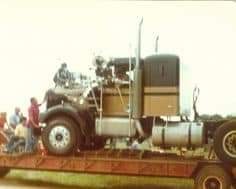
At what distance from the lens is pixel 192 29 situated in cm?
658

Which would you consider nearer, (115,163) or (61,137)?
(115,163)

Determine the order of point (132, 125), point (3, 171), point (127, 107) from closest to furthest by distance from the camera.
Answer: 1. point (132, 125)
2. point (127, 107)
3. point (3, 171)

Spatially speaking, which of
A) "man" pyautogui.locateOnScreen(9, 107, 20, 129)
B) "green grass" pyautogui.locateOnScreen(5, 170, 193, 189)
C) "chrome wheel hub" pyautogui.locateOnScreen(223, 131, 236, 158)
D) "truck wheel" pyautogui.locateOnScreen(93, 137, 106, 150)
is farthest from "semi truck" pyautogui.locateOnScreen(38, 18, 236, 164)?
"green grass" pyautogui.locateOnScreen(5, 170, 193, 189)

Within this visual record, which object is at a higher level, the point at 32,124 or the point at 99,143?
the point at 32,124

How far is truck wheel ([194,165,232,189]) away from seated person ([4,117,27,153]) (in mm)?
2456

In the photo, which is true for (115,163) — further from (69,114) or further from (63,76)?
(63,76)

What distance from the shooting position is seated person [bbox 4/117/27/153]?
23.1 feet

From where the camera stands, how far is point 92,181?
289 inches

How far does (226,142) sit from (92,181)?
2207 millimetres

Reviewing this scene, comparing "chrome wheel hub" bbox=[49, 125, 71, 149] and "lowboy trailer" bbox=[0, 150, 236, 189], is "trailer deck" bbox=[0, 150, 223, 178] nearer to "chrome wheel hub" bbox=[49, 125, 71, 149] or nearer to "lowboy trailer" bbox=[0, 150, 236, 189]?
"lowboy trailer" bbox=[0, 150, 236, 189]

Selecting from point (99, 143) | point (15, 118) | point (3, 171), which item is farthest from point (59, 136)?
point (3, 171)

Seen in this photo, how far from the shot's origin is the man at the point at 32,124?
22.8 ft

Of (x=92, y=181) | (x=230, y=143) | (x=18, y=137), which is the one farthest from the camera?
(x=92, y=181)

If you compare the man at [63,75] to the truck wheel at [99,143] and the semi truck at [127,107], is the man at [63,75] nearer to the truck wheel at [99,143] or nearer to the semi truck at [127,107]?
the semi truck at [127,107]
